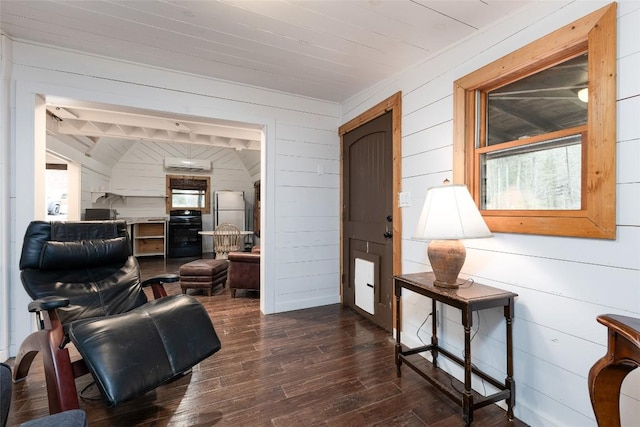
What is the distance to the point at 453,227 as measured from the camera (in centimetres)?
154

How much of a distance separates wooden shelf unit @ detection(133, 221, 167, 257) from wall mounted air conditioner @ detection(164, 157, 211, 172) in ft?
4.84

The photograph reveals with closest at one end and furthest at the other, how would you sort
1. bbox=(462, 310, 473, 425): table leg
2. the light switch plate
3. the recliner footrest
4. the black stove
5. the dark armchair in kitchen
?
the recliner footrest
bbox=(462, 310, 473, 425): table leg
the light switch plate
the dark armchair in kitchen
the black stove

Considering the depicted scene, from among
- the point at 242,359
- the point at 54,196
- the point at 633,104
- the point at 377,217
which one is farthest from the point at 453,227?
the point at 54,196

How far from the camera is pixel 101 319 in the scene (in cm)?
150

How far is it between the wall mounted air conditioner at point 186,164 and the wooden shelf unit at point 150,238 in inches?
58.1

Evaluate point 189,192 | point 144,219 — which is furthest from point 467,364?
point 189,192

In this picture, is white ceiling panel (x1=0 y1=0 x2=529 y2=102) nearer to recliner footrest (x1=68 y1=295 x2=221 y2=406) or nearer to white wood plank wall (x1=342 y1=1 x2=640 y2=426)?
white wood plank wall (x1=342 y1=1 x2=640 y2=426)

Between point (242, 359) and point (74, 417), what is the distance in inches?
58.5

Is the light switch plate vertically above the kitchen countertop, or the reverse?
the light switch plate

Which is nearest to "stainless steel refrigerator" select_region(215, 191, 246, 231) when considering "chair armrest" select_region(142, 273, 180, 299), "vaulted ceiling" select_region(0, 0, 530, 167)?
"vaulted ceiling" select_region(0, 0, 530, 167)

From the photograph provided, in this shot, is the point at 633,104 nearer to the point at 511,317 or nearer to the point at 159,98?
the point at 511,317

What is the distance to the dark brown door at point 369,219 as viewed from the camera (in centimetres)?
265

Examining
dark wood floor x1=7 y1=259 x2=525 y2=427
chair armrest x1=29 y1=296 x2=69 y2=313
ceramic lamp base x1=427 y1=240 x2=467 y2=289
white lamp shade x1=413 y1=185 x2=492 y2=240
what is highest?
white lamp shade x1=413 y1=185 x2=492 y2=240

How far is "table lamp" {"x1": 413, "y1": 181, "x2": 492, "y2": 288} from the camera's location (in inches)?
60.7
